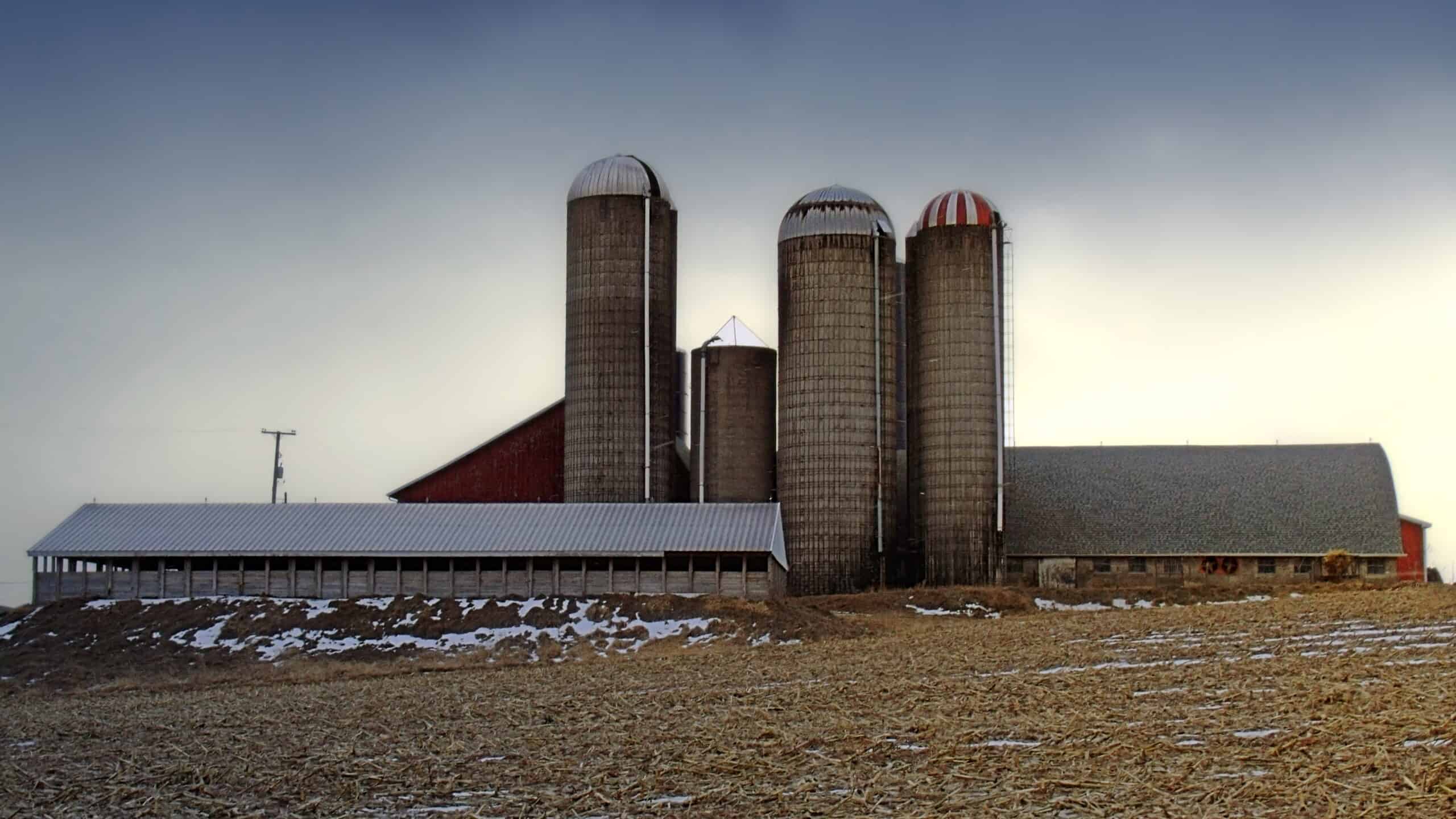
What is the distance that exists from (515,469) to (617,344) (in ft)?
22.8

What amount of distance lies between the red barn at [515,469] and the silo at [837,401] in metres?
8.92

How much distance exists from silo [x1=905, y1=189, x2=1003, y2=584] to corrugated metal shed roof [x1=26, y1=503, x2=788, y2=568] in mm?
5742

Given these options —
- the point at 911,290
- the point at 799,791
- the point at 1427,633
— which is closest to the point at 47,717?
the point at 799,791

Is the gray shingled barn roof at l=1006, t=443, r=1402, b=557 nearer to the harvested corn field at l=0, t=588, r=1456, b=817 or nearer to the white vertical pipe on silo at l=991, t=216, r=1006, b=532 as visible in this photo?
the white vertical pipe on silo at l=991, t=216, r=1006, b=532

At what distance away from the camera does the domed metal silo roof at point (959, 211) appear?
59.4 meters

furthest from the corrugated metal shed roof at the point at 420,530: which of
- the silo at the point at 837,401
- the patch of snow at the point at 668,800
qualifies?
the patch of snow at the point at 668,800

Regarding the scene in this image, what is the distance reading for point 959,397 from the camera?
2309 inches

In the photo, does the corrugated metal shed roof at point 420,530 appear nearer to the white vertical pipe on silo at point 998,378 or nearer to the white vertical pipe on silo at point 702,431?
the white vertical pipe on silo at point 702,431

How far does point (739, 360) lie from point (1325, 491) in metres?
22.0

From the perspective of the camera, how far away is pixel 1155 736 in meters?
17.4

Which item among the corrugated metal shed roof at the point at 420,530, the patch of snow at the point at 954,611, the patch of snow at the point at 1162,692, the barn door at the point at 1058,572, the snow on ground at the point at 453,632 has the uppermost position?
the corrugated metal shed roof at the point at 420,530

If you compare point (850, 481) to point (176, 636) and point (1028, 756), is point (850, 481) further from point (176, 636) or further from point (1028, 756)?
point (1028, 756)

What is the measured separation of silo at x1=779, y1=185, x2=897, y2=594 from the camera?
191 feet

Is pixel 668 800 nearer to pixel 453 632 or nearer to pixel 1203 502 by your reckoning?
pixel 453 632
